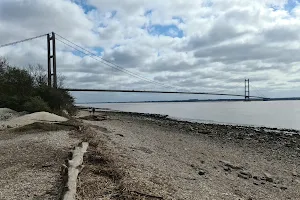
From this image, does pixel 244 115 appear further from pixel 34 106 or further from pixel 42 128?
pixel 42 128

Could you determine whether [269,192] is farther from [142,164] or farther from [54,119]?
[54,119]

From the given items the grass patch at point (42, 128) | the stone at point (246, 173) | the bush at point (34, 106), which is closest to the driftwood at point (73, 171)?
Answer: the stone at point (246, 173)

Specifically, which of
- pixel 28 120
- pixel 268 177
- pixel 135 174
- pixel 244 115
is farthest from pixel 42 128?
pixel 244 115

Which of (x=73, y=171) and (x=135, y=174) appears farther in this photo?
(x=135, y=174)

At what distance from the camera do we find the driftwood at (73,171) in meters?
5.56

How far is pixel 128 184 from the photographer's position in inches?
256

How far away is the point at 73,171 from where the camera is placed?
22.5 ft

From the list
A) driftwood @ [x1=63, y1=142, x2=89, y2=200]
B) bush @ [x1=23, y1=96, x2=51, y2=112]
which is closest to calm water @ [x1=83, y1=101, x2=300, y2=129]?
bush @ [x1=23, y1=96, x2=51, y2=112]

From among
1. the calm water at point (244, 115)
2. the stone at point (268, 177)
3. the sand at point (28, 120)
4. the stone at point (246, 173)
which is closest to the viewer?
the stone at point (268, 177)

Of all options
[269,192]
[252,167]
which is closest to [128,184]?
[269,192]

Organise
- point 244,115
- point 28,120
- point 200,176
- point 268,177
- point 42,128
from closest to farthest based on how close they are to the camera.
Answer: point 200,176, point 268,177, point 42,128, point 28,120, point 244,115

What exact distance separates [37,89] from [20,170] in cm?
2143

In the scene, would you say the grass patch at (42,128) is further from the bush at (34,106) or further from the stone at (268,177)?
the stone at (268,177)

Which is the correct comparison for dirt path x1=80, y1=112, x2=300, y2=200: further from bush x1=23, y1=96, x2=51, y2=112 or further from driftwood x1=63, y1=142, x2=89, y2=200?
bush x1=23, y1=96, x2=51, y2=112
